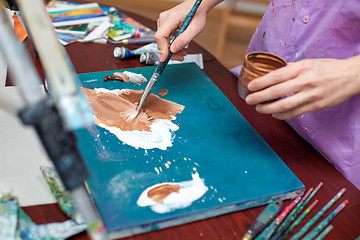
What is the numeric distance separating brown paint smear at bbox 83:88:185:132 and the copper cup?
25cm

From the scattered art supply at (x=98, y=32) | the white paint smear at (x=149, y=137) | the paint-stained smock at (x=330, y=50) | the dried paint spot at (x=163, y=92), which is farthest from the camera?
the scattered art supply at (x=98, y=32)

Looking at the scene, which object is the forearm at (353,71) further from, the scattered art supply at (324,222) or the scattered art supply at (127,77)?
the scattered art supply at (127,77)

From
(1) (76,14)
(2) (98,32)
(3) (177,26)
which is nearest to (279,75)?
(3) (177,26)

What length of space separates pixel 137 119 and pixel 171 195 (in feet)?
0.97

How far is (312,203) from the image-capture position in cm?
78

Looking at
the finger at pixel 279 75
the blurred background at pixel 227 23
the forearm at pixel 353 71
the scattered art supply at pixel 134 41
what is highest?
the forearm at pixel 353 71

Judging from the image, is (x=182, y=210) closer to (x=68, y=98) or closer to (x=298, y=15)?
(x=68, y=98)

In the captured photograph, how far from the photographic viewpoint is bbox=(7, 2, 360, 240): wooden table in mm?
689

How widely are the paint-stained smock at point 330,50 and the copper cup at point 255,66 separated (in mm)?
284

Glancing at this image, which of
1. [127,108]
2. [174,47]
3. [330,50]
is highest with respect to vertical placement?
[330,50]

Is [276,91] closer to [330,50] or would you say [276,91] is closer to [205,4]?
[330,50]

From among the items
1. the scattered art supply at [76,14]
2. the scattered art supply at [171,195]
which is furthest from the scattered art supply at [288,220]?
the scattered art supply at [76,14]

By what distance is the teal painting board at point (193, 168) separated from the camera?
26.5 inches

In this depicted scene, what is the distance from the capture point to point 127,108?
0.96m
